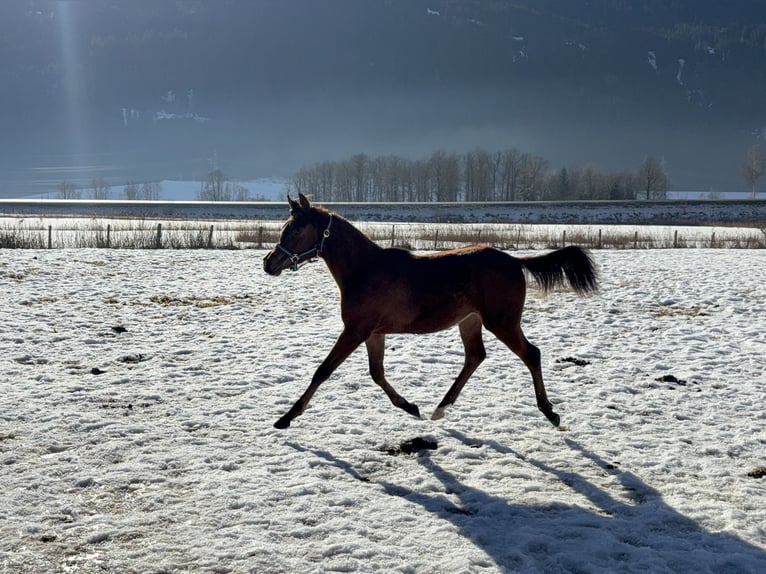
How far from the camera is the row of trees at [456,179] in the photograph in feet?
438

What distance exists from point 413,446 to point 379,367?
99cm

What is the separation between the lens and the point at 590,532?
456 centimetres

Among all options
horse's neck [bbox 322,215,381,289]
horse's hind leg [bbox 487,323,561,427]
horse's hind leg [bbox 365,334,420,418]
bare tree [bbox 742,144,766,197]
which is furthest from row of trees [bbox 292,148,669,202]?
horse's neck [bbox 322,215,381,289]

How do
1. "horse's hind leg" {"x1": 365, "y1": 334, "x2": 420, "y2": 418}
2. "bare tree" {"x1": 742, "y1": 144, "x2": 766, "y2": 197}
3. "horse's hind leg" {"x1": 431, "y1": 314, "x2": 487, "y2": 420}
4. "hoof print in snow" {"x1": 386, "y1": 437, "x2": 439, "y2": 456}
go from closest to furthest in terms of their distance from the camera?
"hoof print in snow" {"x1": 386, "y1": 437, "x2": 439, "y2": 456}
"horse's hind leg" {"x1": 365, "y1": 334, "x2": 420, "y2": 418}
"horse's hind leg" {"x1": 431, "y1": 314, "x2": 487, "y2": 420}
"bare tree" {"x1": 742, "y1": 144, "x2": 766, "y2": 197}

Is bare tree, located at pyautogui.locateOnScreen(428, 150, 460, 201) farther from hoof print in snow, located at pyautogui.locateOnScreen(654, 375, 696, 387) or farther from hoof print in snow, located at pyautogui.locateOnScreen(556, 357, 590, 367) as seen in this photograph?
hoof print in snow, located at pyautogui.locateOnScreen(654, 375, 696, 387)

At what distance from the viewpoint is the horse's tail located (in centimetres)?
716

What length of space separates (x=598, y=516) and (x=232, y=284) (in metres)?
14.1

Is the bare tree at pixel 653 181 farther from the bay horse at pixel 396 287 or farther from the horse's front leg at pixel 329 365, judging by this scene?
the horse's front leg at pixel 329 365

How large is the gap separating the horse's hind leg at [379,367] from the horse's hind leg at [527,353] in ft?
3.81

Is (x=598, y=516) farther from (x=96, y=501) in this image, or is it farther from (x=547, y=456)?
(x=96, y=501)

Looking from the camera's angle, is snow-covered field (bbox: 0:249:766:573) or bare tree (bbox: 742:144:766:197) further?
bare tree (bbox: 742:144:766:197)

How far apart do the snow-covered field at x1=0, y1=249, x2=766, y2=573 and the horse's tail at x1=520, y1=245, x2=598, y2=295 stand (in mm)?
1450

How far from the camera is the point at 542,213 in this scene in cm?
7250

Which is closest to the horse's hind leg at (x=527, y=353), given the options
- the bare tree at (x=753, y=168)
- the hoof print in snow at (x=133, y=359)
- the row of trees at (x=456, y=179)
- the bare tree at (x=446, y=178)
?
the hoof print in snow at (x=133, y=359)
